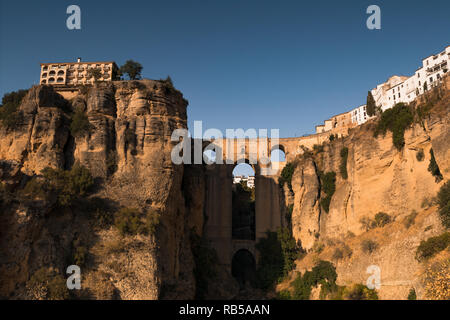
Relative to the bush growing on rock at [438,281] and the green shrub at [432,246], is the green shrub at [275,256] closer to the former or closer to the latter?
the green shrub at [432,246]

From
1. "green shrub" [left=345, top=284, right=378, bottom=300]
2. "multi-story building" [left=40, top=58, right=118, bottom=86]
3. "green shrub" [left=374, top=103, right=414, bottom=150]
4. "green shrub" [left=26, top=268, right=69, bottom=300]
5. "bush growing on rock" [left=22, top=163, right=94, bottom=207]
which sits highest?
"multi-story building" [left=40, top=58, right=118, bottom=86]

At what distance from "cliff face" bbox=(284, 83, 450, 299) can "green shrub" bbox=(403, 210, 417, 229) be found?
34cm

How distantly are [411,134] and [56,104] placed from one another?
26.7 metres

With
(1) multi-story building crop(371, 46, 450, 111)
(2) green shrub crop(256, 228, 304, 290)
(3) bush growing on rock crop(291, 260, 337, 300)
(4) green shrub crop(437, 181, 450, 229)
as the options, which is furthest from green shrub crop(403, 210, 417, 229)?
(1) multi-story building crop(371, 46, 450, 111)

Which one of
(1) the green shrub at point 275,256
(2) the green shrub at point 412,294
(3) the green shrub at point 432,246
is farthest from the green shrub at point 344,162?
(2) the green shrub at point 412,294

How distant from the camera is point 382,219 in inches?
1421

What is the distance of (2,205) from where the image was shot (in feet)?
81.0

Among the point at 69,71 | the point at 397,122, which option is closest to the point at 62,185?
the point at 397,122

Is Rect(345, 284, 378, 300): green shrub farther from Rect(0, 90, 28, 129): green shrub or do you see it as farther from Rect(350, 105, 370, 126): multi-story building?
Rect(350, 105, 370, 126): multi-story building

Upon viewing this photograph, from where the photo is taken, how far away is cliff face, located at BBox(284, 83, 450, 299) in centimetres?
3013

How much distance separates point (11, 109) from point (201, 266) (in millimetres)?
19767

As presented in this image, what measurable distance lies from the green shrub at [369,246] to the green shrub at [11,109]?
88.2ft

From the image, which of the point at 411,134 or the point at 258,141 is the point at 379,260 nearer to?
the point at 411,134
